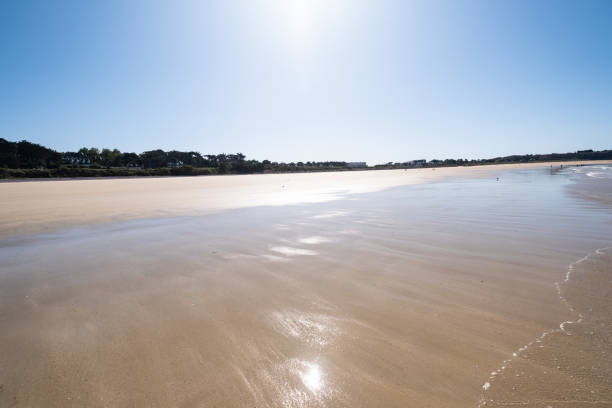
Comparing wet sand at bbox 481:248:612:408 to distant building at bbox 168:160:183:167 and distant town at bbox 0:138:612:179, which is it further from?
distant building at bbox 168:160:183:167

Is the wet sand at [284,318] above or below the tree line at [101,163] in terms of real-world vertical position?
below

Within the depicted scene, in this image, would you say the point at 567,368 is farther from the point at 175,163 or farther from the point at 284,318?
the point at 175,163

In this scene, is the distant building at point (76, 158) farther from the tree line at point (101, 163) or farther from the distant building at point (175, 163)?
the distant building at point (175, 163)

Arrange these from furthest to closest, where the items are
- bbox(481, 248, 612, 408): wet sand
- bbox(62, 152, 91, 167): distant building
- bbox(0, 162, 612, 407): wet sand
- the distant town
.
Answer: bbox(62, 152, 91, 167): distant building < the distant town < bbox(0, 162, 612, 407): wet sand < bbox(481, 248, 612, 408): wet sand

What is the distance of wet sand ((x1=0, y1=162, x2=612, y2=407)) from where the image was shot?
182 centimetres

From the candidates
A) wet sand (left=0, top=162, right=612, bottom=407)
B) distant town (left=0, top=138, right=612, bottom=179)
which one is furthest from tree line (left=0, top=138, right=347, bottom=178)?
Result: wet sand (left=0, top=162, right=612, bottom=407)

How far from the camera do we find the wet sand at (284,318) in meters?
1.82

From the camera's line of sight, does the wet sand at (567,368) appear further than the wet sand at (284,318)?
No

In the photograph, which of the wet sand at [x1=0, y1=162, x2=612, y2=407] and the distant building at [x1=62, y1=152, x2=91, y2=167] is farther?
the distant building at [x1=62, y1=152, x2=91, y2=167]

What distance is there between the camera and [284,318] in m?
2.70

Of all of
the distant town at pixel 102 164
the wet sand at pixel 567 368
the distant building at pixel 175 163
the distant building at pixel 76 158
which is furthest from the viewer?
the distant building at pixel 175 163

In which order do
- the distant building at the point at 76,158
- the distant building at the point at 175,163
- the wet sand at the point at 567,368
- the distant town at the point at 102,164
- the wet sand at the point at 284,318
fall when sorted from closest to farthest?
the wet sand at the point at 567,368 < the wet sand at the point at 284,318 < the distant town at the point at 102,164 < the distant building at the point at 76,158 < the distant building at the point at 175,163

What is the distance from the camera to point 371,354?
2.12 m

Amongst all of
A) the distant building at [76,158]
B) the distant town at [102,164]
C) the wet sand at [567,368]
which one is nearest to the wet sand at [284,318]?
the wet sand at [567,368]
